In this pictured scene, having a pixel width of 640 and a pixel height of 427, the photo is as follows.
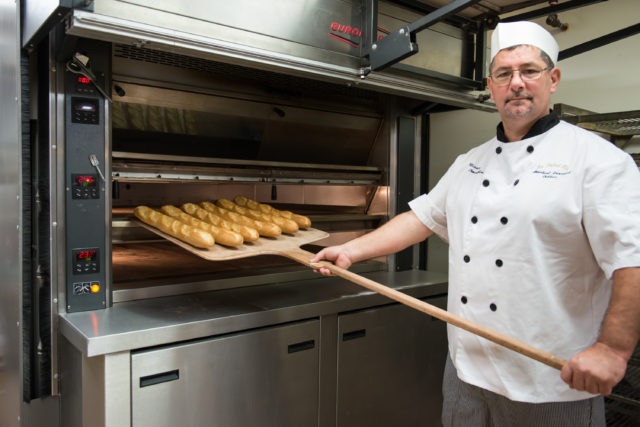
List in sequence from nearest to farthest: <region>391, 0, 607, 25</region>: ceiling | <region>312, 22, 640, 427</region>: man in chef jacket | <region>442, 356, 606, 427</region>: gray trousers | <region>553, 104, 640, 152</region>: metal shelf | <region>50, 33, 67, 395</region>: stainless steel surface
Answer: <region>312, 22, 640, 427</region>: man in chef jacket, <region>442, 356, 606, 427</region>: gray trousers, <region>50, 33, 67, 395</region>: stainless steel surface, <region>391, 0, 607, 25</region>: ceiling, <region>553, 104, 640, 152</region>: metal shelf

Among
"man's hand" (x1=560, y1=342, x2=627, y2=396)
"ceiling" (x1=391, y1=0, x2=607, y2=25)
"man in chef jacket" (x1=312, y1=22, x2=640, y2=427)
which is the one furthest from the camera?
"ceiling" (x1=391, y1=0, x2=607, y2=25)

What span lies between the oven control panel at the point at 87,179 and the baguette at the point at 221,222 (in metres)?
0.39

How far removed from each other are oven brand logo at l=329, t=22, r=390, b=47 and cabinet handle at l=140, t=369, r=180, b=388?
149 cm

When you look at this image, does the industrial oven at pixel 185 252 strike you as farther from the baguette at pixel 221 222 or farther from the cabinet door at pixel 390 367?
the baguette at pixel 221 222

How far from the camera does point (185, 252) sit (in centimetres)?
273

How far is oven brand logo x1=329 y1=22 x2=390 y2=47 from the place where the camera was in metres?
2.06

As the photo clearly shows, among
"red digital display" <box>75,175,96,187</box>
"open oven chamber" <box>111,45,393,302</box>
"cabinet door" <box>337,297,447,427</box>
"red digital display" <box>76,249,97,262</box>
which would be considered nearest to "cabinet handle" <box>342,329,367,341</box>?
"cabinet door" <box>337,297,447,427</box>

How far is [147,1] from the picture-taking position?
5.15 ft

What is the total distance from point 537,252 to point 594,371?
0.39 metres

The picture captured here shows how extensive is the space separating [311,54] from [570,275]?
127cm

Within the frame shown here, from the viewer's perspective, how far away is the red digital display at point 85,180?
1827mm

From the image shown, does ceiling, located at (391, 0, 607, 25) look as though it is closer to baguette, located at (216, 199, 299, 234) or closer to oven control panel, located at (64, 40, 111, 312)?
baguette, located at (216, 199, 299, 234)

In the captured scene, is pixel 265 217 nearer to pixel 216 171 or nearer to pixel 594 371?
pixel 216 171

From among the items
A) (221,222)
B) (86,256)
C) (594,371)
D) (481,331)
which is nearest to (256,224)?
(221,222)
